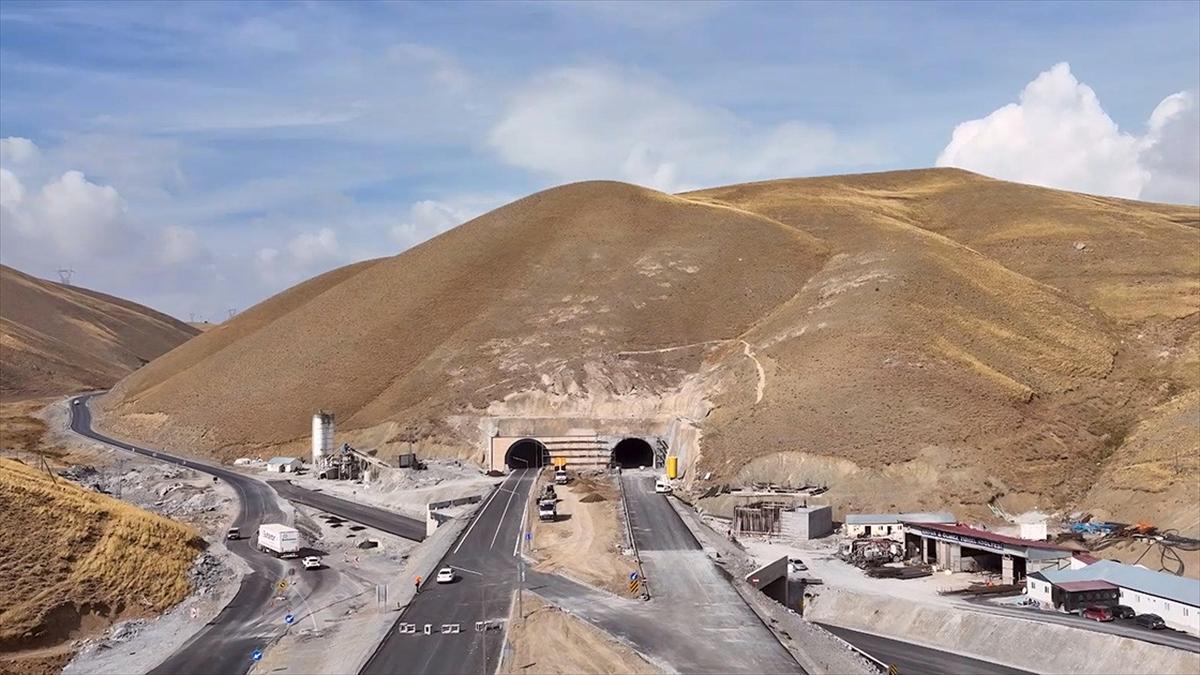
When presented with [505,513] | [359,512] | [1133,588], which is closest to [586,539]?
[505,513]

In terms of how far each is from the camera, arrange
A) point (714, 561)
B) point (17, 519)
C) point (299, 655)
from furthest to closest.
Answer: point (714, 561) < point (17, 519) < point (299, 655)

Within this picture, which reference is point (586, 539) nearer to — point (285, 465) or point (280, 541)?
point (280, 541)

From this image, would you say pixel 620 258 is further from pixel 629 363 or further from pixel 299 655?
pixel 299 655

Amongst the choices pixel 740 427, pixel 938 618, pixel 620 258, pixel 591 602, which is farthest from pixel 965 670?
pixel 620 258

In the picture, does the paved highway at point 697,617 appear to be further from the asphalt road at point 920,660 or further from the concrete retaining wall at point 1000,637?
the concrete retaining wall at point 1000,637

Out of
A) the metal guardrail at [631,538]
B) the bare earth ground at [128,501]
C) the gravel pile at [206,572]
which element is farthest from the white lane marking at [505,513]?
the gravel pile at [206,572]
